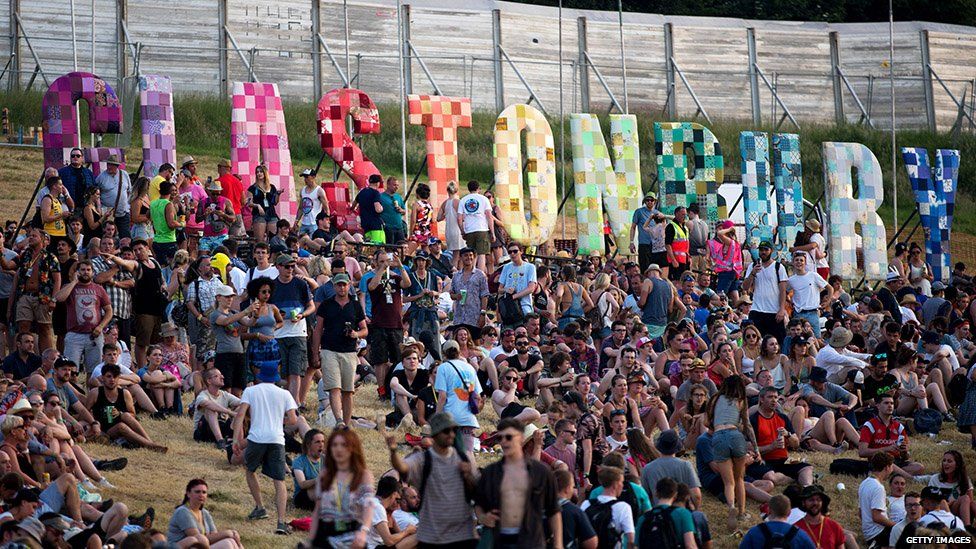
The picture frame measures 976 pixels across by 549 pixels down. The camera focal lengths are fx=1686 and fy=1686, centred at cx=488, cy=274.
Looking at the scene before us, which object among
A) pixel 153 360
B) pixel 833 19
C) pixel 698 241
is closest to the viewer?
pixel 153 360

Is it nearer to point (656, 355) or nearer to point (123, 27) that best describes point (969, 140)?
point (123, 27)

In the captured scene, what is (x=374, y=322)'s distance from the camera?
61.9 ft

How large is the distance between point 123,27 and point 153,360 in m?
20.3

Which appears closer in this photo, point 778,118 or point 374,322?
point 374,322

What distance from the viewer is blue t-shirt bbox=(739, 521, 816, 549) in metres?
13.7

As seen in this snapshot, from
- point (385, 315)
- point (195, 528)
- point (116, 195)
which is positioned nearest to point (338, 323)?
point (385, 315)

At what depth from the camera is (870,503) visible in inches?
648

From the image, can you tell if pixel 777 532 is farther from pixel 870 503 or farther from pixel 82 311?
pixel 82 311

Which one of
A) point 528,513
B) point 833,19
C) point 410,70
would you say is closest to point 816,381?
point 528,513

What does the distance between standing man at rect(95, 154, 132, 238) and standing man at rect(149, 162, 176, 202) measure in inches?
15.7

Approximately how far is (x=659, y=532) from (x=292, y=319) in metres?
5.65

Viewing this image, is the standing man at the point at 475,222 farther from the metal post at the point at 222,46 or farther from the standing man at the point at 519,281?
the metal post at the point at 222,46

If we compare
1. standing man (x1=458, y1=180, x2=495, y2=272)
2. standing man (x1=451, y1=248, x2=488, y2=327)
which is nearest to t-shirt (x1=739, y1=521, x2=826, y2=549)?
standing man (x1=451, y1=248, x2=488, y2=327)

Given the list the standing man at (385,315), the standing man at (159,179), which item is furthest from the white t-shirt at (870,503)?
the standing man at (159,179)
